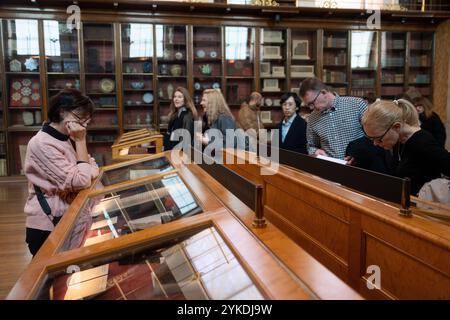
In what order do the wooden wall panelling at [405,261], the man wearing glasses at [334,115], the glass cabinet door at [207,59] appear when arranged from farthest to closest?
1. the glass cabinet door at [207,59]
2. the man wearing glasses at [334,115]
3. the wooden wall panelling at [405,261]

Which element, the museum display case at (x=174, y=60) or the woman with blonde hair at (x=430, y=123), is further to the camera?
the museum display case at (x=174, y=60)

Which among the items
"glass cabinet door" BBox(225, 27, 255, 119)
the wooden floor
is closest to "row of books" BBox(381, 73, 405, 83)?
"glass cabinet door" BBox(225, 27, 255, 119)

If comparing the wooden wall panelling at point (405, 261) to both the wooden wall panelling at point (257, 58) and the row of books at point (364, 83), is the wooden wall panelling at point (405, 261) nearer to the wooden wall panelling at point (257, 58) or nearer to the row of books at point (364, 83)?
the wooden wall panelling at point (257, 58)

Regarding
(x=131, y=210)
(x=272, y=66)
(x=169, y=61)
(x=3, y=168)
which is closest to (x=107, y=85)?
(x=169, y=61)

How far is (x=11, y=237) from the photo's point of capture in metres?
4.14

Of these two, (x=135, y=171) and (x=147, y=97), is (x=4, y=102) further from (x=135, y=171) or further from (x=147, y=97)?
(x=135, y=171)

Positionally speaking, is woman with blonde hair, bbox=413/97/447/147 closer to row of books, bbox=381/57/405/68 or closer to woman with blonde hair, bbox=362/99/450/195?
woman with blonde hair, bbox=362/99/450/195

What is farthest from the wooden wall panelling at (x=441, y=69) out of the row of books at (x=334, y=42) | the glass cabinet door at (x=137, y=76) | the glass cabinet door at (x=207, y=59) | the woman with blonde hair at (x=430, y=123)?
the glass cabinet door at (x=137, y=76)

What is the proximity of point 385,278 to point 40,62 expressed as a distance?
7271 mm

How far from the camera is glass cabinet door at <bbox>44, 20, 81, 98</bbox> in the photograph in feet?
23.8

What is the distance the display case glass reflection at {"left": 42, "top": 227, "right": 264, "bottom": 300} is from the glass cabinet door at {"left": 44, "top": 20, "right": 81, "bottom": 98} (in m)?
7.03

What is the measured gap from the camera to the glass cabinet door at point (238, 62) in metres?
A: 7.98

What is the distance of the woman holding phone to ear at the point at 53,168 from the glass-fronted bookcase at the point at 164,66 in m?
5.78

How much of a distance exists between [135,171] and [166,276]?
155cm
